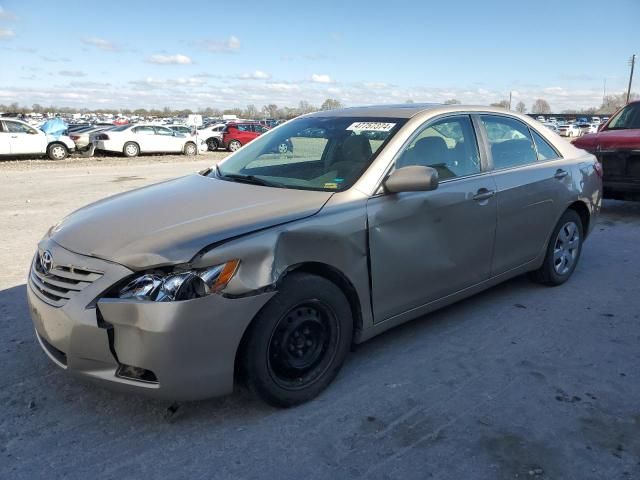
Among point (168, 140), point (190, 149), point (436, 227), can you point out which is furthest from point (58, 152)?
point (436, 227)

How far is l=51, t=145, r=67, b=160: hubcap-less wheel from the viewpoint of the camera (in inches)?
829

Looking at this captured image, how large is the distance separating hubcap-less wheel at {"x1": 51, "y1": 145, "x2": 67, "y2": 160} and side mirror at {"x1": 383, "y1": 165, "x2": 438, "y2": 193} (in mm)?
20820

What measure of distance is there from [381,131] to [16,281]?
3.83 m

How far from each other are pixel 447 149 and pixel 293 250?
164 centimetres

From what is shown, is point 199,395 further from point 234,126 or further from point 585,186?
point 234,126

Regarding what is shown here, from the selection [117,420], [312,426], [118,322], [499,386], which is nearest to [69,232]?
[118,322]

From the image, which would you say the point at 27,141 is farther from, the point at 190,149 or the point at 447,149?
the point at 447,149

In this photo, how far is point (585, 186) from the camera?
5.14 meters

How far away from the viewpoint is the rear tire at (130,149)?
23391mm

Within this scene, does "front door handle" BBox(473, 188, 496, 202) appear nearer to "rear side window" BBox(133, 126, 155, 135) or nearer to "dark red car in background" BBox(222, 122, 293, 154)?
"rear side window" BBox(133, 126, 155, 135)

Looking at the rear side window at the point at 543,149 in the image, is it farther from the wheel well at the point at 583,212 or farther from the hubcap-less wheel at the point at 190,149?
the hubcap-less wheel at the point at 190,149

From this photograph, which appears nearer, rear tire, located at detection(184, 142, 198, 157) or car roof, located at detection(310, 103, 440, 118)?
car roof, located at detection(310, 103, 440, 118)

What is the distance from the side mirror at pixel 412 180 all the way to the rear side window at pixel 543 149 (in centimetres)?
193

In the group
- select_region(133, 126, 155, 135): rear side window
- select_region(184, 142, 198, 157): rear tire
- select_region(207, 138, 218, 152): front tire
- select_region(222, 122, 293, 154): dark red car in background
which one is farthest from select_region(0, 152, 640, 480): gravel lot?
select_region(207, 138, 218, 152): front tire
